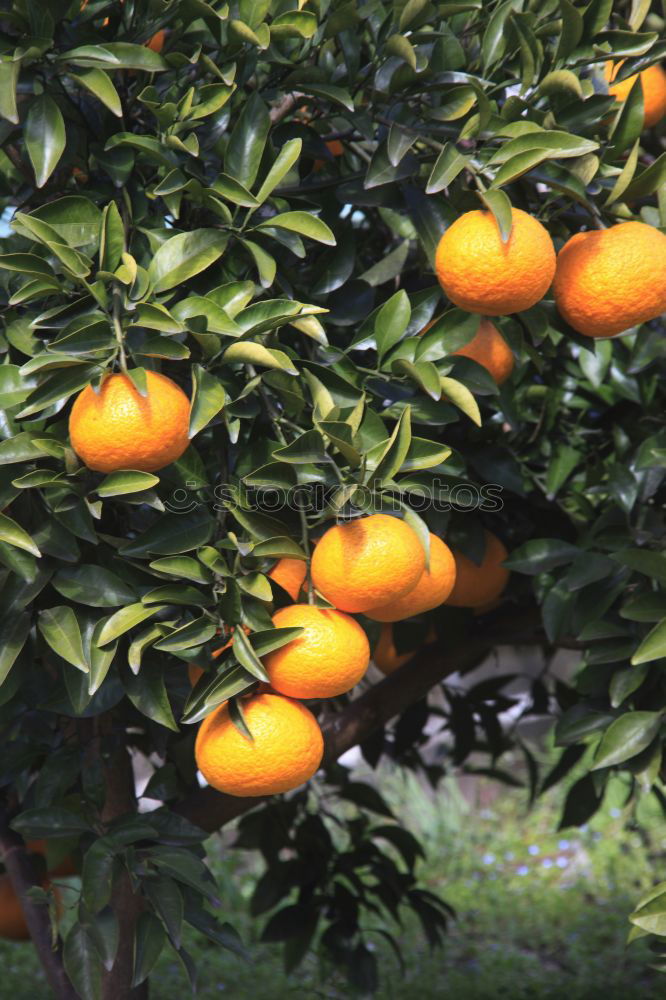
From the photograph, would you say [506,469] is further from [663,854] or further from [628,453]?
[663,854]

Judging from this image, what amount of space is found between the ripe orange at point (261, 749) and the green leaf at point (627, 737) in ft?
1.22

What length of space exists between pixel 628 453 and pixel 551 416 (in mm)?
114

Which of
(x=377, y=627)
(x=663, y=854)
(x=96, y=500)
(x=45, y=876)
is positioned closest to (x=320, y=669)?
(x=96, y=500)

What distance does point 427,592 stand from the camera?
1.05m

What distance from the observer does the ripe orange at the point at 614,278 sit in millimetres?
1008

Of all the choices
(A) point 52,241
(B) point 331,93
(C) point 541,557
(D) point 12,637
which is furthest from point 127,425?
(C) point 541,557

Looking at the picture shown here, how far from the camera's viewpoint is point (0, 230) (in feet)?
4.89

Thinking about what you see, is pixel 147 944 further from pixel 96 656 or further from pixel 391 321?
pixel 391 321

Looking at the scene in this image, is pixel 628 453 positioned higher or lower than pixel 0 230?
lower


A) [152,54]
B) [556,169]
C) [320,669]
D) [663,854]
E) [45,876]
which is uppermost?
[152,54]

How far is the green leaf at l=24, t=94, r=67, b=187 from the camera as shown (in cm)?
96

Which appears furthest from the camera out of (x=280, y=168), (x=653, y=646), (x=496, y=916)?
(x=496, y=916)

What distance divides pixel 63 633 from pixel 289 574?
0.22 metres

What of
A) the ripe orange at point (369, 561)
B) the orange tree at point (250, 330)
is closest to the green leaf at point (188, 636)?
the orange tree at point (250, 330)
